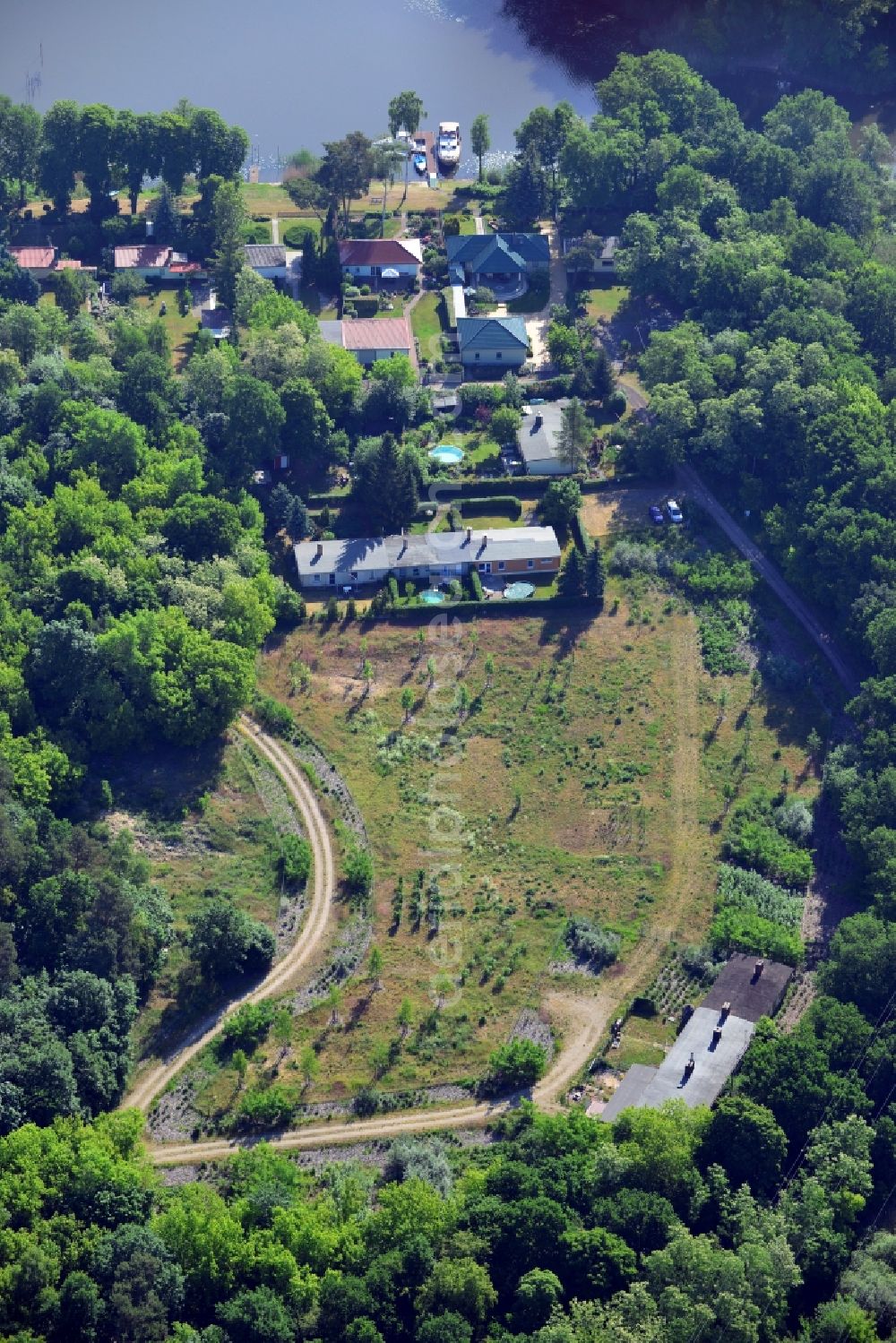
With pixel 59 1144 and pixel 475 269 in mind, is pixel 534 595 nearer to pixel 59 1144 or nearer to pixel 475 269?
pixel 475 269

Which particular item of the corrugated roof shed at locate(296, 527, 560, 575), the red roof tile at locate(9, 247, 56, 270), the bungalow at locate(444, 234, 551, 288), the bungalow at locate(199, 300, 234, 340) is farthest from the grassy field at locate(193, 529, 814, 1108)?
the red roof tile at locate(9, 247, 56, 270)

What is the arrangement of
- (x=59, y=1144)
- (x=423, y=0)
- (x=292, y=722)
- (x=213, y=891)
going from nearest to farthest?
(x=59, y=1144) → (x=213, y=891) → (x=292, y=722) → (x=423, y=0)

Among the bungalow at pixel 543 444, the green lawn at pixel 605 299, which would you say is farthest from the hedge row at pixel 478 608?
the green lawn at pixel 605 299

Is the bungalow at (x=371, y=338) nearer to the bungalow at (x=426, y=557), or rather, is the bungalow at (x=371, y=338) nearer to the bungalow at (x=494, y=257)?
the bungalow at (x=494, y=257)

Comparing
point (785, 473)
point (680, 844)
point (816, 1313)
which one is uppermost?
point (785, 473)

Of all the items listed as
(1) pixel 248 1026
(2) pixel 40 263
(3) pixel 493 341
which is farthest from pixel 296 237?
(1) pixel 248 1026

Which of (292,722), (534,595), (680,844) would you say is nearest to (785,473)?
(534,595)
